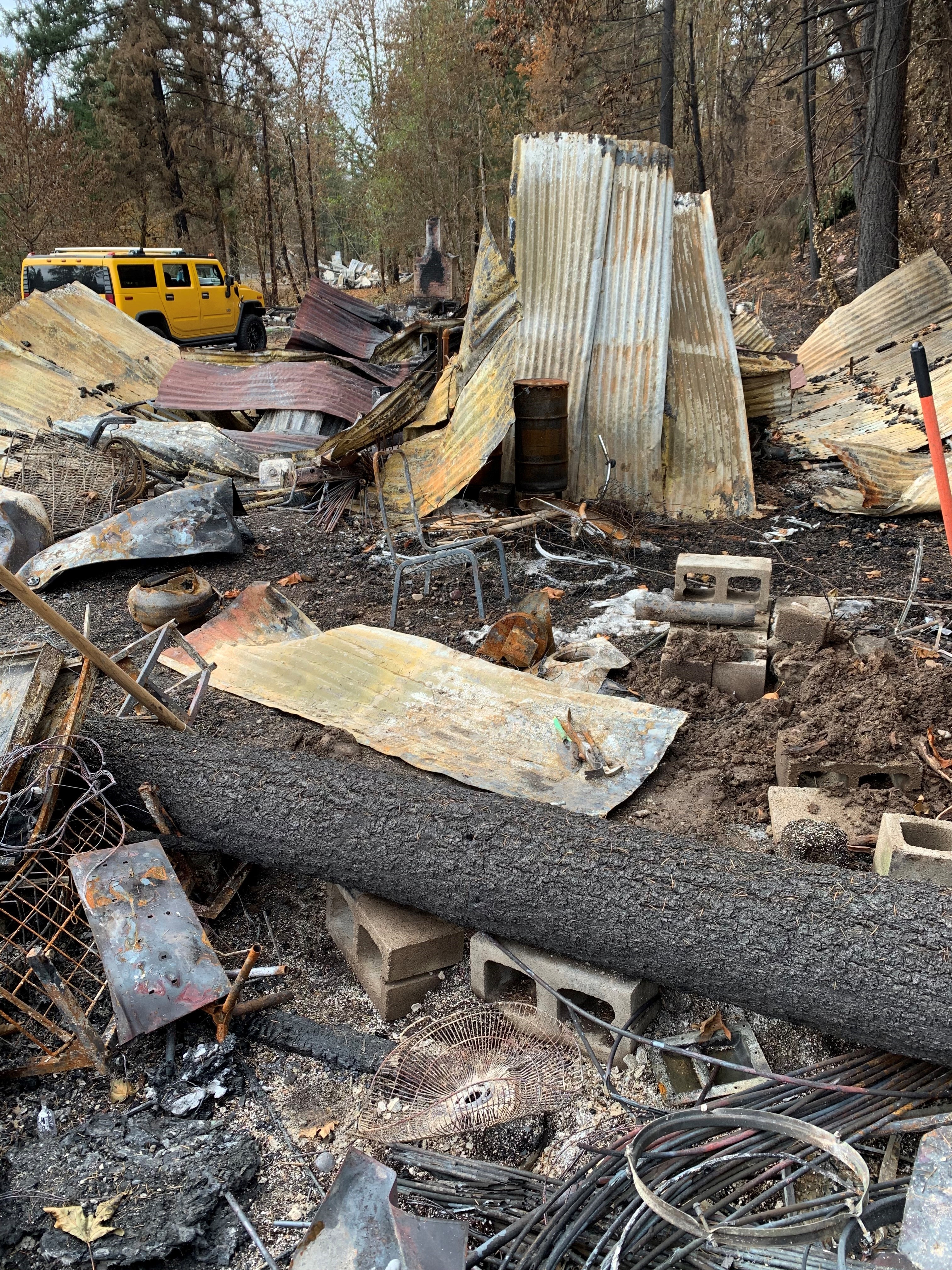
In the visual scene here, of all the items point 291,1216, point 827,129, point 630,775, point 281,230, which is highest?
point 281,230

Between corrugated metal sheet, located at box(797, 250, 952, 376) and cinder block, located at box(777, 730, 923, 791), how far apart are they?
8.44 m

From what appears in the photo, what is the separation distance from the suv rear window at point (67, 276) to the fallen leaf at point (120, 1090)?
519 inches

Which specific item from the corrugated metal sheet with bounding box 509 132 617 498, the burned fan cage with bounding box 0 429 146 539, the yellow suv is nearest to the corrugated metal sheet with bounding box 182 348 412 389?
the yellow suv

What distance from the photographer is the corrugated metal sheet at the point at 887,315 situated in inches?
409

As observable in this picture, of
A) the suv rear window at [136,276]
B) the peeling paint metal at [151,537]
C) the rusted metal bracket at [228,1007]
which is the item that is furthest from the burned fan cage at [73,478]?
the suv rear window at [136,276]

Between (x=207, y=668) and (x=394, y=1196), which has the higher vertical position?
(x=207, y=668)

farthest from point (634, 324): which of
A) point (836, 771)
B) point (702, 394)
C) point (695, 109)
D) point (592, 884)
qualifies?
point (695, 109)

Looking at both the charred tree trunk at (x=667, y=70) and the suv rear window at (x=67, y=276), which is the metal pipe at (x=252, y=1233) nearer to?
the suv rear window at (x=67, y=276)

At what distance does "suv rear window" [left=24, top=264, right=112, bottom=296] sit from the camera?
43.8 ft

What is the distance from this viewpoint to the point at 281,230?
82.2 ft

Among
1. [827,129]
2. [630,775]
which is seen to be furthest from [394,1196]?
[827,129]

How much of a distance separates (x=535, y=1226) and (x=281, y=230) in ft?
88.8

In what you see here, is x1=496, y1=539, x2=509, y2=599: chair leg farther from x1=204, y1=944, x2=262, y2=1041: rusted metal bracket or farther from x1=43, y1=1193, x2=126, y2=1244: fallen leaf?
x1=43, y1=1193, x2=126, y2=1244: fallen leaf

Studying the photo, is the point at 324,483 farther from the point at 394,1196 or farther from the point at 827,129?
the point at 827,129
